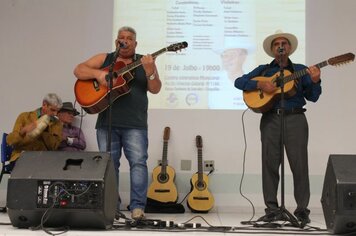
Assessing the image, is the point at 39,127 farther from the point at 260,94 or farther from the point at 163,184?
the point at 260,94

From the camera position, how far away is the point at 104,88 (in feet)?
9.55

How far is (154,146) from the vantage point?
14.9 ft

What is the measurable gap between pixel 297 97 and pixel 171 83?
61.8 inches

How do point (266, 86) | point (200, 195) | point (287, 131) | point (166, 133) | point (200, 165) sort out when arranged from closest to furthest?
point (266, 86) < point (287, 131) < point (200, 195) < point (200, 165) < point (166, 133)

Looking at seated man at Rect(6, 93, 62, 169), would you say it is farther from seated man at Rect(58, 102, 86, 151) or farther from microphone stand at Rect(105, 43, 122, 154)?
microphone stand at Rect(105, 43, 122, 154)

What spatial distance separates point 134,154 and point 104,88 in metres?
0.46

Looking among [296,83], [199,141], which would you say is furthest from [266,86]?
[199,141]

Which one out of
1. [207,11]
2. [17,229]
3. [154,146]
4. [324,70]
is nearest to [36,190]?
[17,229]

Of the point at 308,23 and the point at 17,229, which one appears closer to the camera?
the point at 17,229

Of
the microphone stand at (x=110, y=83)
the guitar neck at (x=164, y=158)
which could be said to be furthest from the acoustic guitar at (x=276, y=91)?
the guitar neck at (x=164, y=158)

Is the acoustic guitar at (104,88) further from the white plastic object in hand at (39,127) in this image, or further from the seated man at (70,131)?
the seated man at (70,131)

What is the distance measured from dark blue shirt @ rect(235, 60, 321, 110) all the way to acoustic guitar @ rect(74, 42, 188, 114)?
1.88ft

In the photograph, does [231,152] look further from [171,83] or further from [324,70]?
[324,70]

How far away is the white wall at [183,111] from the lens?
14.6ft
